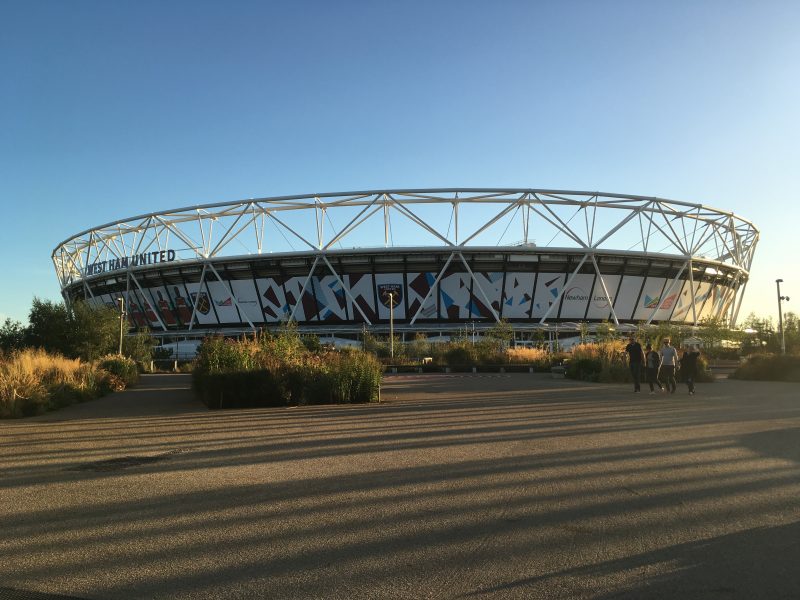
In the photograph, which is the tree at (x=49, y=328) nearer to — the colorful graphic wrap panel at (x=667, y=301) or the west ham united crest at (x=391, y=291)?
the west ham united crest at (x=391, y=291)

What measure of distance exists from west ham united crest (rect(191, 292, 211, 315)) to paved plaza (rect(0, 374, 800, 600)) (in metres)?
48.6

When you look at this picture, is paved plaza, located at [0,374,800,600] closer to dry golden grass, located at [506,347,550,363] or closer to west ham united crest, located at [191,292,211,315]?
dry golden grass, located at [506,347,550,363]

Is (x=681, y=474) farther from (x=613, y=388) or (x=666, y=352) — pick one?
(x=613, y=388)

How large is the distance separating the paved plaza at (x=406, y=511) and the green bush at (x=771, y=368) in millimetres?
13526

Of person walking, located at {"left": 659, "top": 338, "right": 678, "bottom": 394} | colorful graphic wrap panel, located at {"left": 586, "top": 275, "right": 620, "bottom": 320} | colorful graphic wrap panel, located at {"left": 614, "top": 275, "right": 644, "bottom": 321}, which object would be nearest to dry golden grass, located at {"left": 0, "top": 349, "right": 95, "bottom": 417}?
person walking, located at {"left": 659, "top": 338, "right": 678, "bottom": 394}

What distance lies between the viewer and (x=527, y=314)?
5425cm

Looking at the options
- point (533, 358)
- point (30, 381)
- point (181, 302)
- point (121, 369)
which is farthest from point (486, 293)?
point (30, 381)

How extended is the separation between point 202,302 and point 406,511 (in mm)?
55687

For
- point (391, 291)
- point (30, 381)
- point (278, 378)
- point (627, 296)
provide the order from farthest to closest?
point (627, 296) < point (391, 291) < point (278, 378) < point (30, 381)

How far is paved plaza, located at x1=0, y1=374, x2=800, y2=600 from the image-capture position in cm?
349

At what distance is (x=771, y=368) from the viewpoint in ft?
72.2

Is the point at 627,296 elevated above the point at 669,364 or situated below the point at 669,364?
above

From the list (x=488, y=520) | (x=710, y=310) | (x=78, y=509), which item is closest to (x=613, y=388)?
(x=488, y=520)

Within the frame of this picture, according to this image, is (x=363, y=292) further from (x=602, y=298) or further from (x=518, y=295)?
(x=602, y=298)
